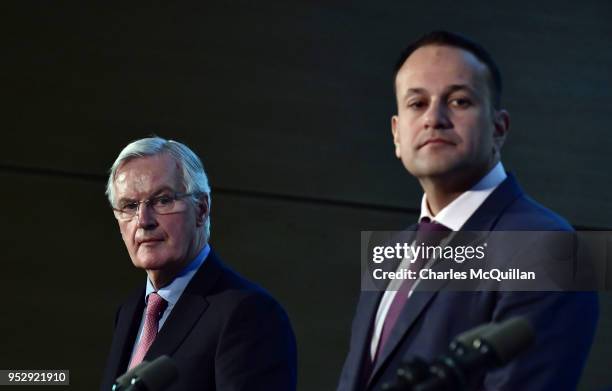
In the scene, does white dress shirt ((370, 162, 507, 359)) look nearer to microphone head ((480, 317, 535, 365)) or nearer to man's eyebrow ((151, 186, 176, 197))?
microphone head ((480, 317, 535, 365))

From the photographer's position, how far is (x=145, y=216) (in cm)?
265

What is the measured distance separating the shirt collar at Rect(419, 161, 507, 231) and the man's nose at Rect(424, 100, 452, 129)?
15 centimetres

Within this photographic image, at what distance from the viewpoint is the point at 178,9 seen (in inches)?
145

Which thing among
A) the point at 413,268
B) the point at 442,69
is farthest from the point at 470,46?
the point at 413,268

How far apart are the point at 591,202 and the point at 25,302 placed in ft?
7.78

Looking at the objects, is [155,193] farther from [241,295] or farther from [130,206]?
[241,295]

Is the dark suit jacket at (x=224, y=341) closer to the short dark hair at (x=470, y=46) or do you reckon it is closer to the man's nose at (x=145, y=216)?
the man's nose at (x=145, y=216)

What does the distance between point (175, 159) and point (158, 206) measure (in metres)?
0.16

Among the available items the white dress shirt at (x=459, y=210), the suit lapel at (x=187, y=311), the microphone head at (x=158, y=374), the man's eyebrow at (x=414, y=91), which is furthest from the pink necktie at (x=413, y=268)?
the suit lapel at (x=187, y=311)

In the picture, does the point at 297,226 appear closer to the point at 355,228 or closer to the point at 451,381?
the point at 355,228

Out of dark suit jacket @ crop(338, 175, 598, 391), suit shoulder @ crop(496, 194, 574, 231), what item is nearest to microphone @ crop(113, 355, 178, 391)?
dark suit jacket @ crop(338, 175, 598, 391)

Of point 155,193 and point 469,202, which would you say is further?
point 155,193

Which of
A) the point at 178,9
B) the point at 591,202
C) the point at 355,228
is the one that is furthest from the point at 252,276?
the point at 591,202

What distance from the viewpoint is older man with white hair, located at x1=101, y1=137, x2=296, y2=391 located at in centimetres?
247
